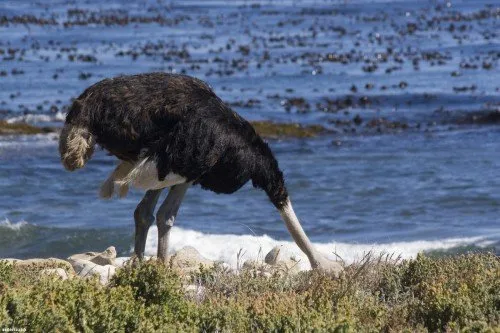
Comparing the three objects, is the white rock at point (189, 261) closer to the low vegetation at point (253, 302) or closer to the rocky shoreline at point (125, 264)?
the rocky shoreline at point (125, 264)

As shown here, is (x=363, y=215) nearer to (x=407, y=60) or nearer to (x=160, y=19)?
(x=407, y=60)

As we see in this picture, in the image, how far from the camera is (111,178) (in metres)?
9.01

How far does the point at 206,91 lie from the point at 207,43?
83.9 ft

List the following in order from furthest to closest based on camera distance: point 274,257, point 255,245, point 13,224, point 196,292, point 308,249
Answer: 1. point 13,224
2. point 255,245
3. point 274,257
4. point 308,249
5. point 196,292

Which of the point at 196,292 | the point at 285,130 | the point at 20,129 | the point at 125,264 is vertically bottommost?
the point at 20,129

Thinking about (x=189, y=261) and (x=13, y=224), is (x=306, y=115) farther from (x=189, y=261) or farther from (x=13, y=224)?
(x=189, y=261)

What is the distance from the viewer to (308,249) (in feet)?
27.6

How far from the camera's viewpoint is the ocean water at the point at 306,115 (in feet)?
50.4

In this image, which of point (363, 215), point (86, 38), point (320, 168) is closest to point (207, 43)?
point (86, 38)

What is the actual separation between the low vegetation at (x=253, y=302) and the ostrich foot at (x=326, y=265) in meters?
0.10

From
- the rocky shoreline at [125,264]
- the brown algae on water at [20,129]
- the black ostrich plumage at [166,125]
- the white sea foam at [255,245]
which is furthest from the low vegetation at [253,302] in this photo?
the brown algae on water at [20,129]

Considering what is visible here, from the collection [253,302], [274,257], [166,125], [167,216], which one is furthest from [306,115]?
[253,302]

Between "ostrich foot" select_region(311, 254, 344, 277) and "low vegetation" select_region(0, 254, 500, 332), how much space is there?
99mm

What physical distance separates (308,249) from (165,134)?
1251mm
